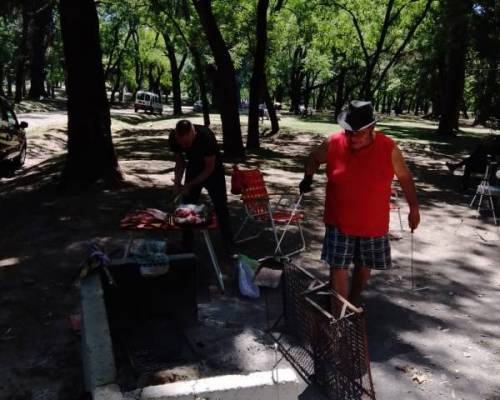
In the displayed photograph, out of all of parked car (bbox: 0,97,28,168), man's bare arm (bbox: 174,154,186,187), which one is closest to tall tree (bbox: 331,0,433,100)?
parked car (bbox: 0,97,28,168)

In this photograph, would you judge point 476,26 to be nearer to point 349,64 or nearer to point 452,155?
point 452,155

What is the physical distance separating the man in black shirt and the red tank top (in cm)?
189

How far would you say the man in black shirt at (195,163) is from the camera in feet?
17.6

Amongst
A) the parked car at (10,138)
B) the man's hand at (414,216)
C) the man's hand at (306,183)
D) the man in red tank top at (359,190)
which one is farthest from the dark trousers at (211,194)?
the parked car at (10,138)

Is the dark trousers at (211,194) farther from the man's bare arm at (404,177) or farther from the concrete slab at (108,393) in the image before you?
the concrete slab at (108,393)

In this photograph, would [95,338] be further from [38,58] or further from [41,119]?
[38,58]

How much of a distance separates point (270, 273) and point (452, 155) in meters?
15.0

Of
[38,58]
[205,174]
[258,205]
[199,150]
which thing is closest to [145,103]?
[38,58]

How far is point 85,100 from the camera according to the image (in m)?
9.10

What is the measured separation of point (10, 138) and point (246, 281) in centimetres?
989

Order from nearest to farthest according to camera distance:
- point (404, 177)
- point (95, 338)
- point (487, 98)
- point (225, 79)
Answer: point (95, 338) → point (404, 177) → point (225, 79) → point (487, 98)

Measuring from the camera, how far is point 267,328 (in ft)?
14.4

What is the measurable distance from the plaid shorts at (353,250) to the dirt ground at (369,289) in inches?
29.0

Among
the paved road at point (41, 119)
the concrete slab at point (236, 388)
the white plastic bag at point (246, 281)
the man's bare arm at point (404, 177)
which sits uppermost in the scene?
the man's bare arm at point (404, 177)
